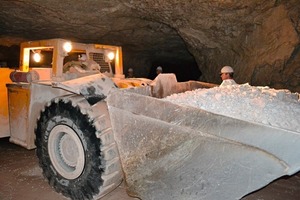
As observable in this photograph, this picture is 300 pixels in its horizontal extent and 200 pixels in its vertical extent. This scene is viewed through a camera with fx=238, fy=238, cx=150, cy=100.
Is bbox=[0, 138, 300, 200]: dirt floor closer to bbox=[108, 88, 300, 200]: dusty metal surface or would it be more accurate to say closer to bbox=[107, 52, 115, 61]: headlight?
bbox=[108, 88, 300, 200]: dusty metal surface

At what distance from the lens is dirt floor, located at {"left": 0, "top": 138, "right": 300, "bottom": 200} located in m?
3.04

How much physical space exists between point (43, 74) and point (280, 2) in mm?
5154

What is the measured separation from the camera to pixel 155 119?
217 cm

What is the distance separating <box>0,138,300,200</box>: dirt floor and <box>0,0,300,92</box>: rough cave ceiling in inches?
111

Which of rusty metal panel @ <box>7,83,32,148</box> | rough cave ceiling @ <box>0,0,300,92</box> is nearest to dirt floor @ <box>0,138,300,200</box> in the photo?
rusty metal panel @ <box>7,83,32,148</box>

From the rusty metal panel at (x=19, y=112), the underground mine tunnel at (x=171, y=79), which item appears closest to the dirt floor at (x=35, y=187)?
the underground mine tunnel at (x=171, y=79)

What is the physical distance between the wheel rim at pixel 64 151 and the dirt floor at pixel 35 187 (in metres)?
0.37

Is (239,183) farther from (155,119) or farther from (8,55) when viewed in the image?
(8,55)

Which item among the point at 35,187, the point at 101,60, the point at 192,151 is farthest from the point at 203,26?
the point at 35,187

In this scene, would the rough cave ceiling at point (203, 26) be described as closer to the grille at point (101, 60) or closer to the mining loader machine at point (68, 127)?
the grille at point (101, 60)

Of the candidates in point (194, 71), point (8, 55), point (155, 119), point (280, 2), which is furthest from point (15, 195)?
point (194, 71)

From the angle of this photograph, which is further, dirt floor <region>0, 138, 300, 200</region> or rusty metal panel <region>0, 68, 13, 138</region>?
rusty metal panel <region>0, 68, 13, 138</region>

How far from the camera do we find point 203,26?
6.68m

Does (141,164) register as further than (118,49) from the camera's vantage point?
No
